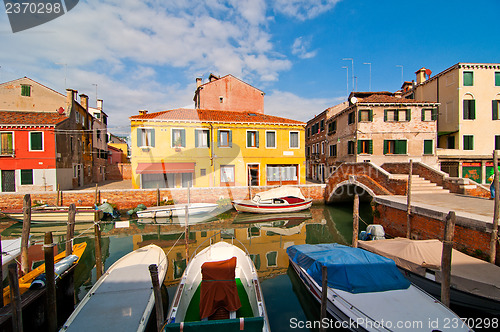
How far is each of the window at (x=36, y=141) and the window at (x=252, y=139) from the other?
1661cm

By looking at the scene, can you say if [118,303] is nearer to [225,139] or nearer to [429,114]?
[225,139]

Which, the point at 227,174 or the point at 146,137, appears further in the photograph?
the point at 227,174

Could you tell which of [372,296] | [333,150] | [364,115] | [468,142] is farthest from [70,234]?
[468,142]

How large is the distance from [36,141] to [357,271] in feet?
78.4

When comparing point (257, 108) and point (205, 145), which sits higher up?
point (257, 108)

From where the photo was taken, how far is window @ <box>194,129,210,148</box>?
68.0 feet

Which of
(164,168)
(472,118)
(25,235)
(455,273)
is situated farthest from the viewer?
(472,118)

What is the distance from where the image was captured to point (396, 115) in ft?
70.0

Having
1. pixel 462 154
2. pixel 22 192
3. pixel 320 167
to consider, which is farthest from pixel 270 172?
pixel 22 192

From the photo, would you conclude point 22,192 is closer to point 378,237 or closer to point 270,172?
point 270,172

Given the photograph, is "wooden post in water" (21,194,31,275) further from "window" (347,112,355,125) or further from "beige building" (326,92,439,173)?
"window" (347,112,355,125)

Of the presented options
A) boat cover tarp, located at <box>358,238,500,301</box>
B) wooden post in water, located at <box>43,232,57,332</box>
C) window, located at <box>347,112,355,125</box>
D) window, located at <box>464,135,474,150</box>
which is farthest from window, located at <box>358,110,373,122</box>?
wooden post in water, located at <box>43,232,57,332</box>

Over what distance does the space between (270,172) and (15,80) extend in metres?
23.9

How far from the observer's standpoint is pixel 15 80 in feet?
69.8
